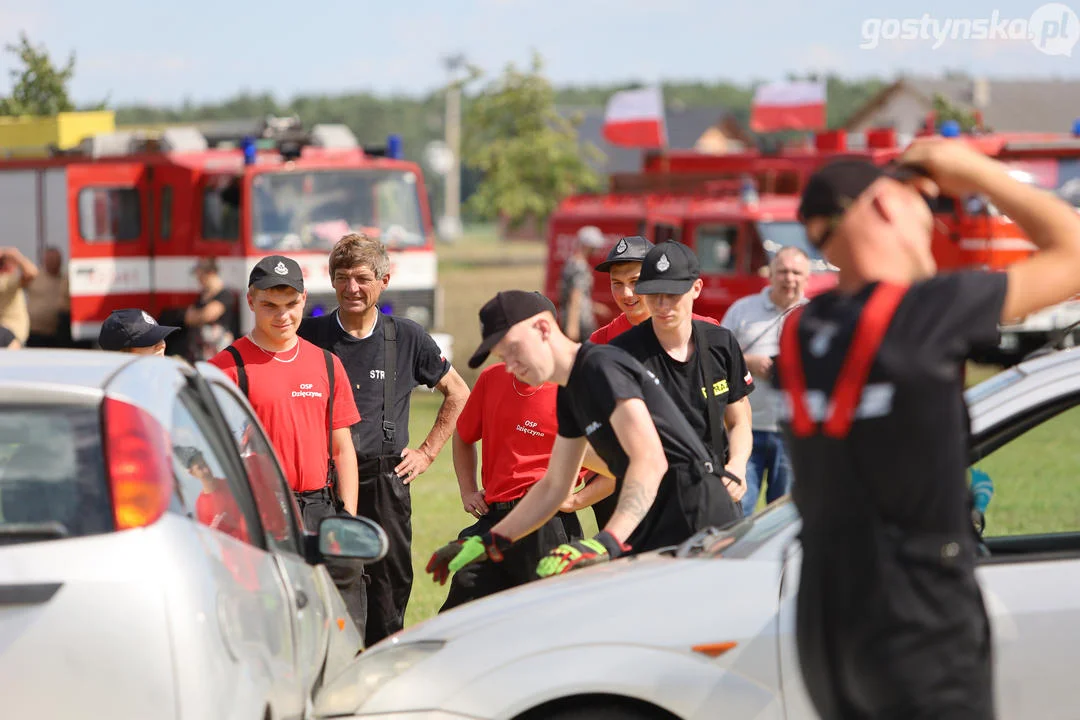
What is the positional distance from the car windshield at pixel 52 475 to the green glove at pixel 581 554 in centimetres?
160

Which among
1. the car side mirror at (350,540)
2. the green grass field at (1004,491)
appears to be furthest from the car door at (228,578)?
the green grass field at (1004,491)

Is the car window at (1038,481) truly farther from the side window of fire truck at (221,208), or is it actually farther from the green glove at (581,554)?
the side window of fire truck at (221,208)

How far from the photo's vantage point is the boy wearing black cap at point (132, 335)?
5.75 metres

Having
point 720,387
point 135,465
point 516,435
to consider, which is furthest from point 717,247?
point 135,465

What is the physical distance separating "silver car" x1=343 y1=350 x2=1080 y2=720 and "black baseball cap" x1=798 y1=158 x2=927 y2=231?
4.01 ft

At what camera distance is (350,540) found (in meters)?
4.11

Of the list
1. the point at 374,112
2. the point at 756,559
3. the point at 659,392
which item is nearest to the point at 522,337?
the point at 659,392

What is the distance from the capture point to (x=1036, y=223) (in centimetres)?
280

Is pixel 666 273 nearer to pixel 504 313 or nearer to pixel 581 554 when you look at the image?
pixel 504 313

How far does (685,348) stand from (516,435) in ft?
2.73

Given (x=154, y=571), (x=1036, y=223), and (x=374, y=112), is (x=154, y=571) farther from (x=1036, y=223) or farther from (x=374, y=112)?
(x=374, y=112)

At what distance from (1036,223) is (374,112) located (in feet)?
479

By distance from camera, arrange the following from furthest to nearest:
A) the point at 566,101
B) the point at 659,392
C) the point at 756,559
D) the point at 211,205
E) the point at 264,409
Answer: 1. the point at 566,101
2. the point at 211,205
3. the point at 264,409
4. the point at 659,392
5. the point at 756,559

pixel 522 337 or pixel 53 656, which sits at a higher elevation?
pixel 522 337
